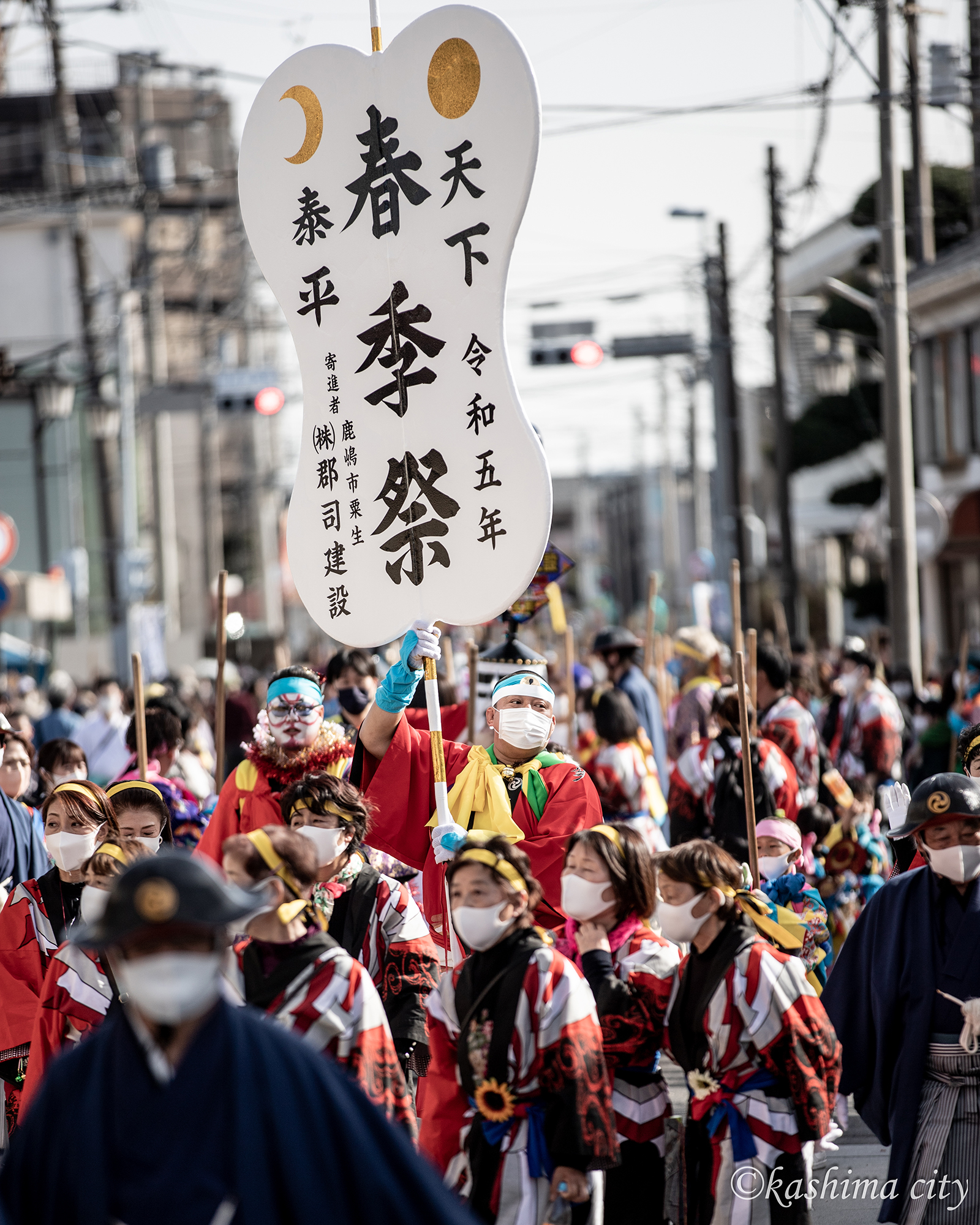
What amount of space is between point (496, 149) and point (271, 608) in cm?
3928

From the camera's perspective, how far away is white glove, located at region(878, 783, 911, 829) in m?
5.06

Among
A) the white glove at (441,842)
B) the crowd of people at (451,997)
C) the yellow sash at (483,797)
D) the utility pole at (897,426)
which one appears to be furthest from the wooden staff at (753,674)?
the utility pole at (897,426)

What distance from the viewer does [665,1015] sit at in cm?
430

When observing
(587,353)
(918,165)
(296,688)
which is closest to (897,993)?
(296,688)

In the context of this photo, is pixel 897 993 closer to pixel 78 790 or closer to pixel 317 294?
pixel 78 790

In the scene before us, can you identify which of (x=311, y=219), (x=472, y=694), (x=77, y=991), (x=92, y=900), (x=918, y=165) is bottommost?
(x=77, y=991)

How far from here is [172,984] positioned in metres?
2.73

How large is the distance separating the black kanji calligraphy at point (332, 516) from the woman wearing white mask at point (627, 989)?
1763 mm

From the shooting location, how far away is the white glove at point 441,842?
15.8 feet

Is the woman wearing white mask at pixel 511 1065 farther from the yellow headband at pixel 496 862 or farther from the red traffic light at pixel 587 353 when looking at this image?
the red traffic light at pixel 587 353

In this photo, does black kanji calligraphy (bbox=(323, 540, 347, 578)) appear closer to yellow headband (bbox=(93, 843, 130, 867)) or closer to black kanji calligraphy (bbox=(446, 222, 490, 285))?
black kanji calligraphy (bbox=(446, 222, 490, 285))

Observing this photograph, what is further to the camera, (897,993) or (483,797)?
(483,797)

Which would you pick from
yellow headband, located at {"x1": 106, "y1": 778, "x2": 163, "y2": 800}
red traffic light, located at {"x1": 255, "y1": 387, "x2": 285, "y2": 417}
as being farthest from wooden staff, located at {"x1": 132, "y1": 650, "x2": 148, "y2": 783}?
red traffic light, located at {"x1": 255, "y1": 387, "x2": 285, "y2": 417}

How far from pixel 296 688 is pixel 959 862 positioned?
225 centimetres
